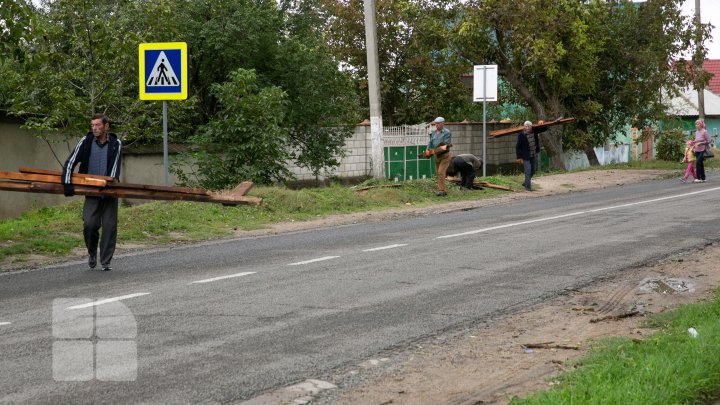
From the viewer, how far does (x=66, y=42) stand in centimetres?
2256

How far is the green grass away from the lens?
18.0 ft

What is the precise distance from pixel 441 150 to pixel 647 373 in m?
17.2

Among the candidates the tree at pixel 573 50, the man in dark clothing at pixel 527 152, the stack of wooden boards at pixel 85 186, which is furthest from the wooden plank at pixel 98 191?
the tree at pixel 573 50

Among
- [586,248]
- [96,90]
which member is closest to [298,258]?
[586,248]

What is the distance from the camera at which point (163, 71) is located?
1560 cm

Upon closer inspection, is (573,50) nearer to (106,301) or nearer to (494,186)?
(494,186)

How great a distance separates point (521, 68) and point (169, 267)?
26116 millimetres

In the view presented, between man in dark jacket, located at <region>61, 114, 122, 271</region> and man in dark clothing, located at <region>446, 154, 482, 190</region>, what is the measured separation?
14.1m

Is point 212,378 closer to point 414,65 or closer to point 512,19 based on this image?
point 512,19

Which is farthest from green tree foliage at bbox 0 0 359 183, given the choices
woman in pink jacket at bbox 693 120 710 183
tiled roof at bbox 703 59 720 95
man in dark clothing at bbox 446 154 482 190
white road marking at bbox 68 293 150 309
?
tiled roof at bbox 703 59 720 95

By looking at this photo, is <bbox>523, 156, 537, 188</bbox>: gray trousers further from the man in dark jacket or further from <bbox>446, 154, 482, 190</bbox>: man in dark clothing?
the man in dark jacket

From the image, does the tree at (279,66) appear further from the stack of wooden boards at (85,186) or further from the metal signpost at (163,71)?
the stack of wooden boards at (85,186)

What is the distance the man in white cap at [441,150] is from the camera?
23.1m
